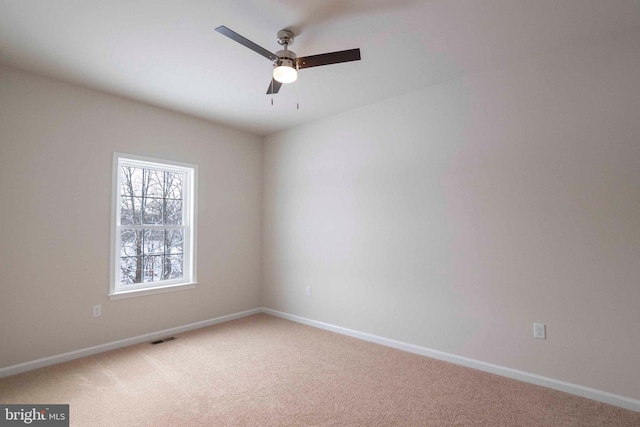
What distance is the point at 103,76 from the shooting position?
3.05m

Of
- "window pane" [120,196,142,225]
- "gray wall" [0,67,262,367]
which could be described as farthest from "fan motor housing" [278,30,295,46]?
"window pane" [120,196,142,225]

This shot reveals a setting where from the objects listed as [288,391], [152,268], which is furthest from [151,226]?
[288,391]

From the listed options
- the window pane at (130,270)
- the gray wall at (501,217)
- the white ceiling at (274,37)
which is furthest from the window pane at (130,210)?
the gray wall at (501,217)

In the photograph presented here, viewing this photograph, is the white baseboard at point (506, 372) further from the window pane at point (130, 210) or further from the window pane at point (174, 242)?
the window pane at point (130, 210)

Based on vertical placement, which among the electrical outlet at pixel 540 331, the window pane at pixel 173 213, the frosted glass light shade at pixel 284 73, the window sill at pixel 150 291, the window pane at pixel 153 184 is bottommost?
the electrical outlet at pixel 540 331

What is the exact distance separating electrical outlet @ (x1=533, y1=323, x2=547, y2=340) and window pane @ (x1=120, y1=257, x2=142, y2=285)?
4010 mm

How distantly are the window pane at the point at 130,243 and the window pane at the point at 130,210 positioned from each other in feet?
0.37

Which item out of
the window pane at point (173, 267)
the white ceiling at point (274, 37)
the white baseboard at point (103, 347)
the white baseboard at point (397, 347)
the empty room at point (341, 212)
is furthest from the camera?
the window pane at point (173, 267)

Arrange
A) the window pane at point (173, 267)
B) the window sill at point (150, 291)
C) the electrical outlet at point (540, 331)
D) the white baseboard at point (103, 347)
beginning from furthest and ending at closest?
the window pane at point (173, 267), the window sill at point (150, 291), the white baseboard at point (103, 347), the electrical outlet at point (540, 331)

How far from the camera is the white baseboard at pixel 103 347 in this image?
9.29 feet

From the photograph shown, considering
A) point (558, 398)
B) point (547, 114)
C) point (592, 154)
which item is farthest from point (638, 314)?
point (547, 114)

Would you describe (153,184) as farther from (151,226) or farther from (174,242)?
(174,242)

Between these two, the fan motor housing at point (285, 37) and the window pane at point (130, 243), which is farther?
the window pane at point (130, 243)

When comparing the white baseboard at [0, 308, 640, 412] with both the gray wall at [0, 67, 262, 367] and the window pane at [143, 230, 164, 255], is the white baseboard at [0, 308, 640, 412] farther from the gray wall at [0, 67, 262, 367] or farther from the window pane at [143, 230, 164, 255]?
the window pane at [143, 230, 164, 255]
